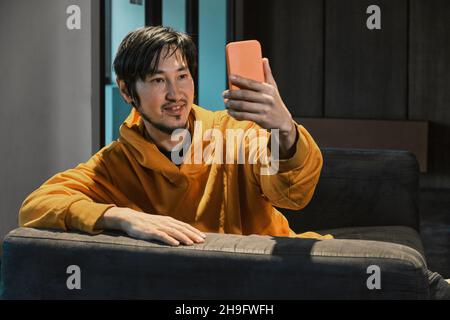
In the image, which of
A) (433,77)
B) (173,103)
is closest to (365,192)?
(173,103)

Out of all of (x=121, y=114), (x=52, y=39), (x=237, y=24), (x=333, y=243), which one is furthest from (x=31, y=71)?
(x=237, y=24)

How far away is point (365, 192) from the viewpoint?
126 inches

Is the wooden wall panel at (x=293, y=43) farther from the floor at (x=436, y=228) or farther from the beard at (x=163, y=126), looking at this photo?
the beard at (x=163, y=126)

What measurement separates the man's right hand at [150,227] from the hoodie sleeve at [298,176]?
26 cm

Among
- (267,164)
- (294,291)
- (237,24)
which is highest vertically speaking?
(237,24)

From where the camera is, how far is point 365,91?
7.24 meters

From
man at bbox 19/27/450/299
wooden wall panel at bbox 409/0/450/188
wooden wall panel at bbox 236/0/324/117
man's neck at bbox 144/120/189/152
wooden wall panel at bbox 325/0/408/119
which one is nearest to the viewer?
man at bbox 19/27/450/299

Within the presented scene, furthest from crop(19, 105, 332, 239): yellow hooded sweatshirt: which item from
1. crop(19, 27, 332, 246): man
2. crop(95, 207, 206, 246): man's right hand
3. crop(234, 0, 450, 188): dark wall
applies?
crop(234, 0, 450, 188): dark wall

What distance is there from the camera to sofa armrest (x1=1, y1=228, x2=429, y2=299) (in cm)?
185

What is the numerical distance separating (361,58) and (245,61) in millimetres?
5470

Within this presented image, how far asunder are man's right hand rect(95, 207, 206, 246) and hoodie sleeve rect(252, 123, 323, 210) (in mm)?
259

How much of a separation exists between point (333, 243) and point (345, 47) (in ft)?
18.1

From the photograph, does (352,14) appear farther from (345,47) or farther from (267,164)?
(267,164)

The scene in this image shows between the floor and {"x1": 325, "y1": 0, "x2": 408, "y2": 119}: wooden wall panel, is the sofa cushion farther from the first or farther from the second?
{"x1": 325, "y1": 0, "x2": 408, "y2": 119}: wooden wall panel
